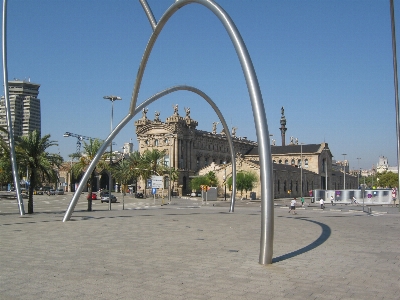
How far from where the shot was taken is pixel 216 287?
32.1 ft

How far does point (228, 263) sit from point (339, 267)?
298cm

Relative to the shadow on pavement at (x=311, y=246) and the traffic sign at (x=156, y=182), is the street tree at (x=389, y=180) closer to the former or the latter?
the traffic sign at (x=156, y=182)

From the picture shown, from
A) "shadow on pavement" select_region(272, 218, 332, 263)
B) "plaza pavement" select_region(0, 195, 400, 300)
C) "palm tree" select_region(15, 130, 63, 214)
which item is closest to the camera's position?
"plaza pavement" select_region(0, 195, 400, 300)

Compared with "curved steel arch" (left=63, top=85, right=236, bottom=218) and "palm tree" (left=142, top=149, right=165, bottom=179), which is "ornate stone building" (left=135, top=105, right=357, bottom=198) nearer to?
"palm tree" (left=142, top=149, right=165, bottom=179)

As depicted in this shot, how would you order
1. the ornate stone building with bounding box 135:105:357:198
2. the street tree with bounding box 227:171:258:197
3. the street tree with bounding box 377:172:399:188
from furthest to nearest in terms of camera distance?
the street tree with bounding box 377:172:399:188 → the ornate stone building with bounding box 135:105:357:198 → the street tree with bounding box 227:171:258:197

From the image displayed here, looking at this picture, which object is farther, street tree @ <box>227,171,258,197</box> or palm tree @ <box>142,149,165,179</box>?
street tree @ <box>227,171,258,197</box>

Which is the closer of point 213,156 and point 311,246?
point 311,246

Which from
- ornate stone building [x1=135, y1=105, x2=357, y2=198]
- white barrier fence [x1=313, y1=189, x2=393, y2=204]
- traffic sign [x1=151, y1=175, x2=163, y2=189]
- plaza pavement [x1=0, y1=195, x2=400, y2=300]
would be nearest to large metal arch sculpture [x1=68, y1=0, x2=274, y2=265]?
plaza pavement [x1=0, y1=195, x2=400, y2=300]

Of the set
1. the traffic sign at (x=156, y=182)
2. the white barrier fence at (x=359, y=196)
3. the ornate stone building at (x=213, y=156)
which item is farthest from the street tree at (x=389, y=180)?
the traffic sign at (x=156, y=182)

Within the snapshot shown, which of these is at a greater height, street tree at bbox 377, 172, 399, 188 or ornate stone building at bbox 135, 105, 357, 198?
ornate stone building at bbox 135, 105, 357, 198

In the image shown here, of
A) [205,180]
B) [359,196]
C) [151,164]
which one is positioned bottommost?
[359,196]

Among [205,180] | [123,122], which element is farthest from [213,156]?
[123,122]

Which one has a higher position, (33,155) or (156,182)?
(33,155)

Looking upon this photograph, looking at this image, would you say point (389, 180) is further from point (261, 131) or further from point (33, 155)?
point (261, 131)
